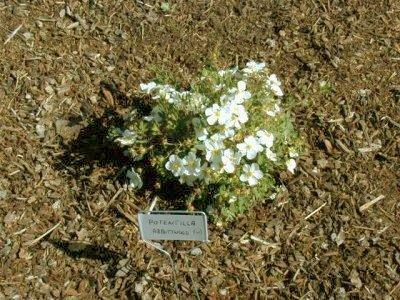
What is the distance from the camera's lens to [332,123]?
4051 millimetres

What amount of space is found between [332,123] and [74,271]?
6.14 feet

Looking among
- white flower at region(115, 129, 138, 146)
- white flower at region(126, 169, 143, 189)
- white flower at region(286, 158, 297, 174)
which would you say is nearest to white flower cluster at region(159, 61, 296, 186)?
white flower at region(286, 158, 297, 174)

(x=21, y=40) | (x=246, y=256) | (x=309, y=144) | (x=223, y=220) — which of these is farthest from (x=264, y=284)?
(x=21, y=40)

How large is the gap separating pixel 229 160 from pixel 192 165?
7.9 inches

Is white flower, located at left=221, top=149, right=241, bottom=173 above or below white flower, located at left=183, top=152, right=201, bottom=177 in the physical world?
above

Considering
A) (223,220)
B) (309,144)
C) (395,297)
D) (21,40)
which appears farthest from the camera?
(21,40)

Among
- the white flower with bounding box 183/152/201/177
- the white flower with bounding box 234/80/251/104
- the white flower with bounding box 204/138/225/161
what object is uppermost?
the white flower with bounding box 234/80/251/104

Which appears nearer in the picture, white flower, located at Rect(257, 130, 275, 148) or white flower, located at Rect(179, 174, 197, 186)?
white flower, located at Rect(257, 130, 275, 148)

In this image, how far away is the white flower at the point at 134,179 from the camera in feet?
12.0

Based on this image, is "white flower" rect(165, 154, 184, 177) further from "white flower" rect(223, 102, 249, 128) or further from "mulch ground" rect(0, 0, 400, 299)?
"mulch ground" rect(0, 0, 400, 299)

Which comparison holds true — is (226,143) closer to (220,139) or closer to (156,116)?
(220,139)

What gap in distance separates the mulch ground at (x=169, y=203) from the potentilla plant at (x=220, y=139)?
23 cm

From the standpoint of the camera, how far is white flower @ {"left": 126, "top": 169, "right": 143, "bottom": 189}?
3.66 meters

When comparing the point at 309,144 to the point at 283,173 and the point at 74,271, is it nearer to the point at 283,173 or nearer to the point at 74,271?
the point at 283,173
